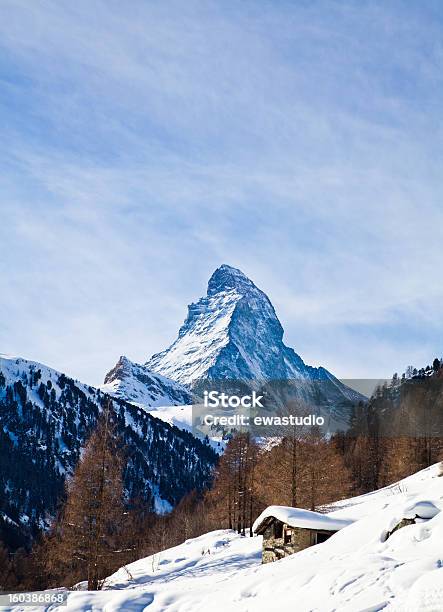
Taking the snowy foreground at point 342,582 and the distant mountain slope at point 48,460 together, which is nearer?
the snowy foreground at point 342,582

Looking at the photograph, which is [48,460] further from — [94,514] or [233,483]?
[94,514]

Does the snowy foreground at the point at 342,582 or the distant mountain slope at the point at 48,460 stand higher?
the distant mountain slope at the point at 48,460

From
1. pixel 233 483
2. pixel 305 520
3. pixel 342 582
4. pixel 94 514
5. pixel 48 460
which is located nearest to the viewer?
pixel 342 582

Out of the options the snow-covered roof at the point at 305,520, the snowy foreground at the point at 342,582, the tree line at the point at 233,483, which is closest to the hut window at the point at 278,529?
the snow-covered roof at the point at 305,520

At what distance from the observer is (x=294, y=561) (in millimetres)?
19625

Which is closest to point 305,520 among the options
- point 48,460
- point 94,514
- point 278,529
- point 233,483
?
point 278,529

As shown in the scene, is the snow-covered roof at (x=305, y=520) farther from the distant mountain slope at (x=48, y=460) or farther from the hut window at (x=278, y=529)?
the distant mountain slope at (x=48, y=460)

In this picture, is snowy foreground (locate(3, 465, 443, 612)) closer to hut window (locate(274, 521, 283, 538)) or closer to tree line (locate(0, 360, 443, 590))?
tree line (locate(0, 360, 443, 590))

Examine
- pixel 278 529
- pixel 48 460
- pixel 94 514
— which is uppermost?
pixel 48 460

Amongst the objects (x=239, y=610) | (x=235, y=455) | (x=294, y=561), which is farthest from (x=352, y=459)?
(x=239, y=610)

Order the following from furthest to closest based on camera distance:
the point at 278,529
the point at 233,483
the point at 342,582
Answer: the point at 233,483, the point at 278,529, the point at 342,582

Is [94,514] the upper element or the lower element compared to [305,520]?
upper

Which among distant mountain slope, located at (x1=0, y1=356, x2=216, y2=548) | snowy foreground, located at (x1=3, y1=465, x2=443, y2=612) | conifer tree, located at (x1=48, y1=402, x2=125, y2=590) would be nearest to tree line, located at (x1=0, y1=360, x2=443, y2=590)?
conifer tree, located at (x1=48, y1=402, x2=125, y2=590)

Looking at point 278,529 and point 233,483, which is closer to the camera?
point 278,529
